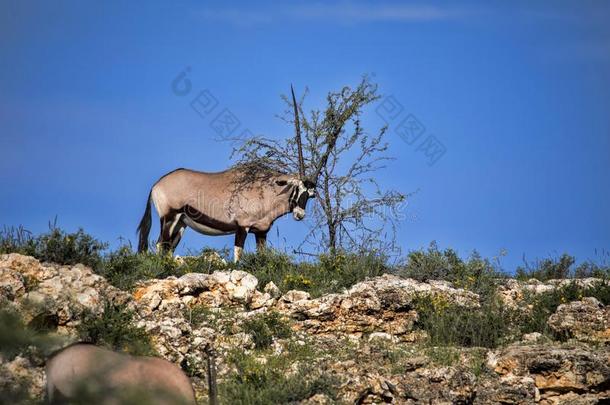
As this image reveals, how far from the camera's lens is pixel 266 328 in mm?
12203

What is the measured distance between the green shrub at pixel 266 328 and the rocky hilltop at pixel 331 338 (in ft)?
0.05

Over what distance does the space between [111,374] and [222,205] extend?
Answer: 1523 centimetres

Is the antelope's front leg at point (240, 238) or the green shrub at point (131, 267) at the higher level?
the antelope's front leg at point (240, 238)

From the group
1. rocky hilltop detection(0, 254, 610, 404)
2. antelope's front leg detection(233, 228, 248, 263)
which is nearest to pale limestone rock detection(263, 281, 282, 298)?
rocky hilltop detection(0, 254, 610, 404)

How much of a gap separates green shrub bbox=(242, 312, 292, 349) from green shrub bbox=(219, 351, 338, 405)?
0.93 meters

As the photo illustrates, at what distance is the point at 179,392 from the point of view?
7191 millimetres

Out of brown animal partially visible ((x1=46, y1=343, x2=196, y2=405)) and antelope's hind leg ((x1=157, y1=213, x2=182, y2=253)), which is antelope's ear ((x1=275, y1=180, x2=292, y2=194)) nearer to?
antelope's hind leg ((x1=157, y1=213, x2=182, y2=253))

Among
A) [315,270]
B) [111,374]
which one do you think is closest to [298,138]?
[315,270]

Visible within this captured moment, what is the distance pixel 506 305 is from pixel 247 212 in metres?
8.68

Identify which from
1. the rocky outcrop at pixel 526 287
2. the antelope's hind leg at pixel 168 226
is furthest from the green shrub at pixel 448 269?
the antelope's hind leg at pixel 168 226

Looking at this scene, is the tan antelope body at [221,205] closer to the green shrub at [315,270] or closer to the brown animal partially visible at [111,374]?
the green shrub at [315,270]

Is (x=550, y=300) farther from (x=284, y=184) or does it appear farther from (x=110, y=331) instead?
(x=284, y=184)

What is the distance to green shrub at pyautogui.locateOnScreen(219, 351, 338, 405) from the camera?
9.88m

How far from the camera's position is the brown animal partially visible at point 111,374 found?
620 centimetres
